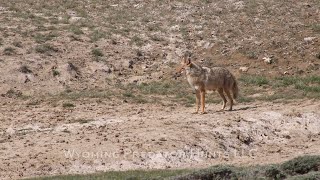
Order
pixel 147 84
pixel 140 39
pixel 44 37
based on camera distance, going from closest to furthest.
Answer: pixel 147 84 → pixel 44 37 → pixel 140 39

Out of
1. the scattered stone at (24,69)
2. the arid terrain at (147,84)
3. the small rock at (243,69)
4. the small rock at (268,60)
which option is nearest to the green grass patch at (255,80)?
the arid terrain at (147,84)

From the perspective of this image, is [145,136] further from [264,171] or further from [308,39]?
[308,39]

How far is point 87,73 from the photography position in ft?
86.3

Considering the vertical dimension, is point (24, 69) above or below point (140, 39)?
below

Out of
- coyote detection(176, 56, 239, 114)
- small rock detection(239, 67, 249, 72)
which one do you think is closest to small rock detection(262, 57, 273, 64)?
small rock detection(239, 67, 249, 72)

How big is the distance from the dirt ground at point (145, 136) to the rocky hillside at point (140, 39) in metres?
4.35

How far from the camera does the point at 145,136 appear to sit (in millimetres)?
17609

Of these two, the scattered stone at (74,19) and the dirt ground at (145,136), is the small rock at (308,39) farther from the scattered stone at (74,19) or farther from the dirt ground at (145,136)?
the scattered stone at (74,19)

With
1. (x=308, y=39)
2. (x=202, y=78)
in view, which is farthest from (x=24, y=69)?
(x=308, y=39)

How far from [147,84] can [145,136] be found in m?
8.27

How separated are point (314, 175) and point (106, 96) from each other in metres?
12.7

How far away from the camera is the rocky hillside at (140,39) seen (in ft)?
85.2

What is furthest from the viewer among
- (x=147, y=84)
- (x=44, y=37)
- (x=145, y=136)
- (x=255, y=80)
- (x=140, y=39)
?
(x=140, y=39)

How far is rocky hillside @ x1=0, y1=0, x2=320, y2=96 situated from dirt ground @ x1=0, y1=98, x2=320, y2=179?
435 cm
